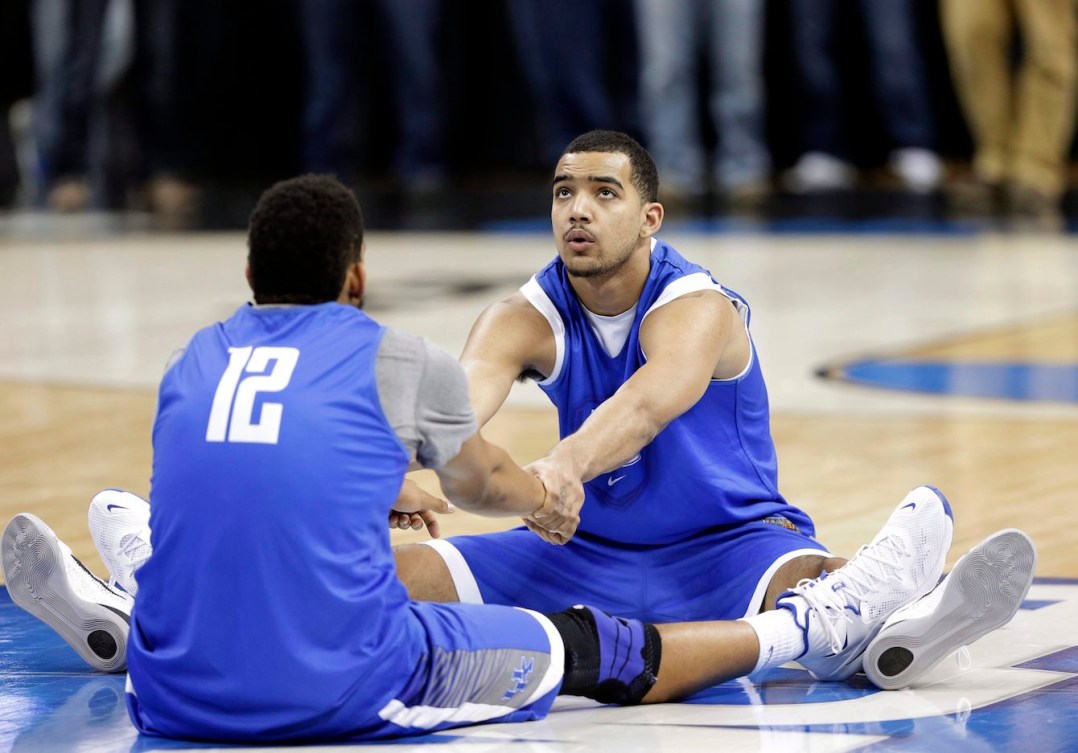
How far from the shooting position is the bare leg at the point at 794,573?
12.4ft

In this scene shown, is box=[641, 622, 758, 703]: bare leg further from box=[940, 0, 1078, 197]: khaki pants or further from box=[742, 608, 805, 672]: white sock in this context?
box=[940, 0, 1078, 197]: khaki pants

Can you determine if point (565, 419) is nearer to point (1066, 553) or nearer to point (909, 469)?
point (1066, 553)

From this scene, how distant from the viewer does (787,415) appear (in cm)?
682

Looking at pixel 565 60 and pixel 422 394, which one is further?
pixel 565 60

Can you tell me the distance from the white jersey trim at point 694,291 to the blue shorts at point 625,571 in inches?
13.6

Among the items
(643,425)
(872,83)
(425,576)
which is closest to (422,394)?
(643,425)

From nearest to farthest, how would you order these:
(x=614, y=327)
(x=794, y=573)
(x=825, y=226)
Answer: (x=794, y=573) → (x=614, y=327) → (x=825, y=226)

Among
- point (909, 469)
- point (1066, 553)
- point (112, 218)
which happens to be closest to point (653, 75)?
point (112, 218)

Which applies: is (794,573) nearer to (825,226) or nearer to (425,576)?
(425,576)

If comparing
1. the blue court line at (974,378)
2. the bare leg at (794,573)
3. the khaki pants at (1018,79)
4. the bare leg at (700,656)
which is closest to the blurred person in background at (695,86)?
the khaki pants at (1018,79)

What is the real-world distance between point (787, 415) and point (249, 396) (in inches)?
155

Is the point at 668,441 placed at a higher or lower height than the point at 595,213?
lower

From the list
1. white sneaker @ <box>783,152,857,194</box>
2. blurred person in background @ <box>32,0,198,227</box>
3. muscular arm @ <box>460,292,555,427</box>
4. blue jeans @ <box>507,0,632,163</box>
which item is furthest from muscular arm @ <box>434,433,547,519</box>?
blurred person in background @ <box>32,0,198,227</box>

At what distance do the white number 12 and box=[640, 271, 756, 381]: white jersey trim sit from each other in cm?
100
